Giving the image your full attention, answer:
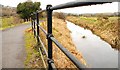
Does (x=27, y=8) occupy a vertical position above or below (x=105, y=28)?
above

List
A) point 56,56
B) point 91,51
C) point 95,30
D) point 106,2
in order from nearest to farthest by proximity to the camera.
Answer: point 106,2
point 56,56
point 91,51
point 95,30

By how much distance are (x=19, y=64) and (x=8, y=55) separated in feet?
3.93

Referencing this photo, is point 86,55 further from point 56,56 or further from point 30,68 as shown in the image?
point 30,68

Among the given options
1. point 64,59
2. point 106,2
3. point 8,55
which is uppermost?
point 106,2

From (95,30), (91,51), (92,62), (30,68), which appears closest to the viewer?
Result: (30,68)

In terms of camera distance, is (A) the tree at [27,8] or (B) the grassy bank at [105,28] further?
(A) the tree at [27,8]

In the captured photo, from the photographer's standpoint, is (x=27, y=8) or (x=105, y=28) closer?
(x=105, y=28)

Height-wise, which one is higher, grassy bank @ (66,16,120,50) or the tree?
the tree

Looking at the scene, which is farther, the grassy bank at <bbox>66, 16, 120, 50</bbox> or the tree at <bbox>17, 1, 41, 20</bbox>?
the tree at <bbox>17, 1, 41, 20</bbox>

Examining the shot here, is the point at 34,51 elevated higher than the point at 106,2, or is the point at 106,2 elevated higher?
the point at 106,2

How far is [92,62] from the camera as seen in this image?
557 inches

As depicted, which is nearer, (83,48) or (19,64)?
(19,64)

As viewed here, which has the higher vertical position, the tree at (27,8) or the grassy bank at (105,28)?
the tree at (27,8)

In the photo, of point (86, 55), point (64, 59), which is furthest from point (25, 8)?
point (64, 59)
